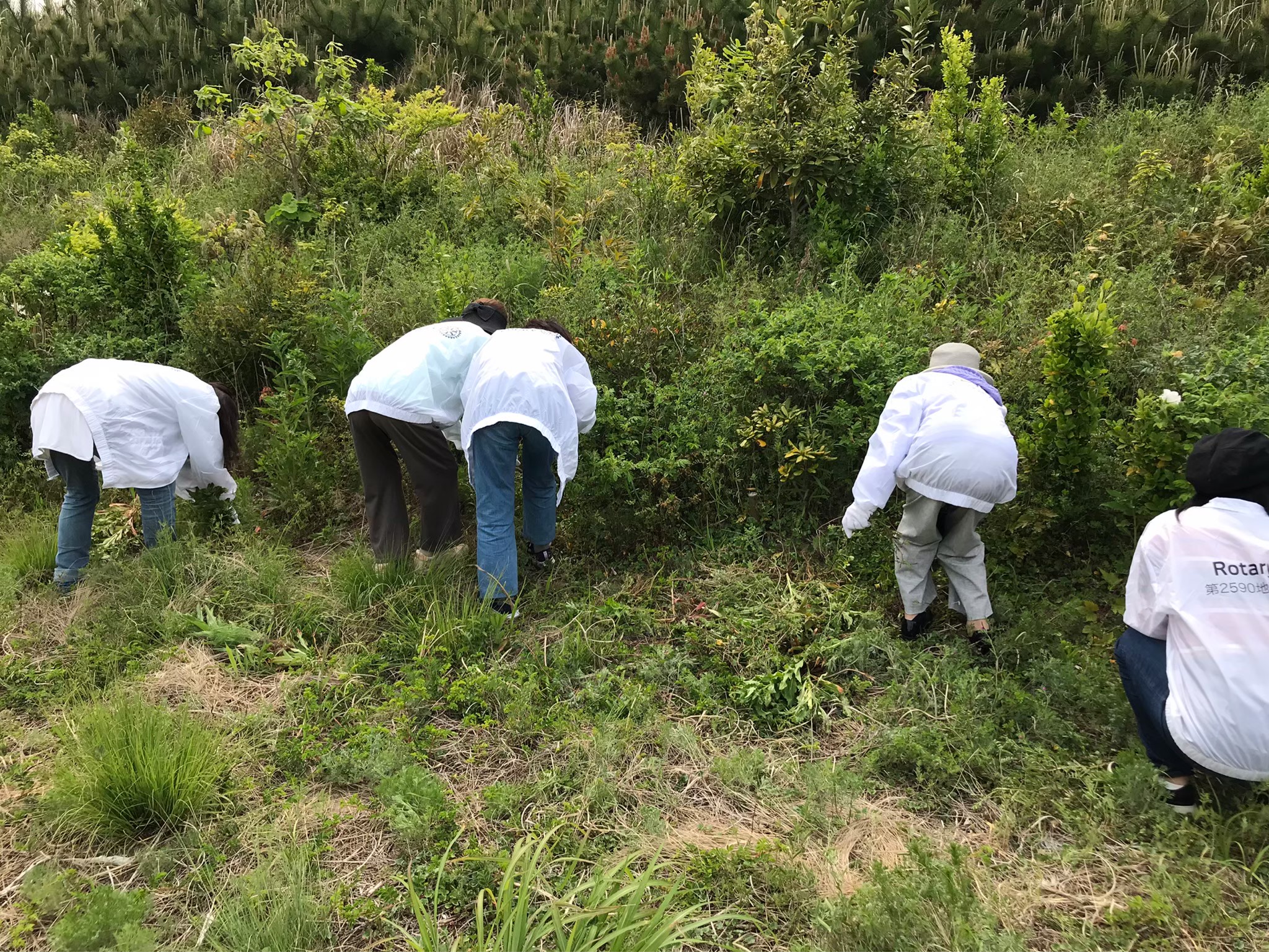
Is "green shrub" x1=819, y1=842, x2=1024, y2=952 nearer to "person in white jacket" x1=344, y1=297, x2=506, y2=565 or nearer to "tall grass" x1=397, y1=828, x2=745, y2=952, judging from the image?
"tall grass" x1=397, y1=828, x2=745, y2=952

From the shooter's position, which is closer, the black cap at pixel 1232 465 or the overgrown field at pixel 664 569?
the overgrown field at pixel 664 569

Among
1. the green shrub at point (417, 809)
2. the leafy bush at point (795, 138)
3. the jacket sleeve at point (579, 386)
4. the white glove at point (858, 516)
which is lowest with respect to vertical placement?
the green shrub at point (417, 809)

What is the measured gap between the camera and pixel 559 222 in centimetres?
677

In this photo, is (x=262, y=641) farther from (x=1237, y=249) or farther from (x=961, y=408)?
(x=1237, y=249)

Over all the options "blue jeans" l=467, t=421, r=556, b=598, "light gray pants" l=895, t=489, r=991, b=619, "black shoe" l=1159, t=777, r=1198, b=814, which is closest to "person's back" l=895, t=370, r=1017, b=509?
"light gray pants" l=895, t=489, r=991, b=619

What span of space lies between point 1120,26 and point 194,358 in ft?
29.4

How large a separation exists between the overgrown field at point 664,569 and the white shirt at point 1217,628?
0.27 metres

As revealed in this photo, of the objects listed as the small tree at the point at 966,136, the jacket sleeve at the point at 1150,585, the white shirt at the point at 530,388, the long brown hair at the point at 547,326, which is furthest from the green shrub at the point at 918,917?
the small tree at the point at 966,136

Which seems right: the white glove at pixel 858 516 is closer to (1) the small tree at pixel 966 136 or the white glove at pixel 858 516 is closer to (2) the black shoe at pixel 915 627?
(2) the black shoe at pixel 915 627

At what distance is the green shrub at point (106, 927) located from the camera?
241cm

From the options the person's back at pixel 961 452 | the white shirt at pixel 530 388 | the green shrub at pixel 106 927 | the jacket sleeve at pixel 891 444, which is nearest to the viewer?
the green shrub at pixel 106 927

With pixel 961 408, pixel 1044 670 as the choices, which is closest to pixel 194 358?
pixel 961 408

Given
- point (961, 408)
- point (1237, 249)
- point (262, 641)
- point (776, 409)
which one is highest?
point (1237, 249)

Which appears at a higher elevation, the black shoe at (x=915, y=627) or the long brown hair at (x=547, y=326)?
the long brown hair at (x=547, y=326)
